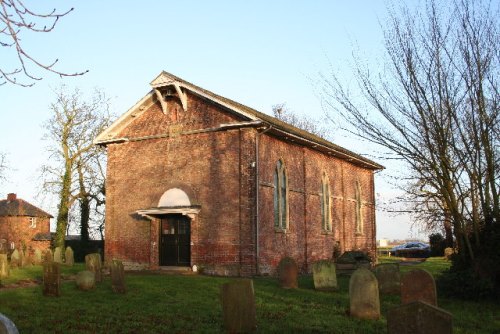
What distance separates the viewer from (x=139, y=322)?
11258 mm

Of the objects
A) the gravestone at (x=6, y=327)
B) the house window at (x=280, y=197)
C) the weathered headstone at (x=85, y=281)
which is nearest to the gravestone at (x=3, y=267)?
the weathered headstone at (x=85, y=281)

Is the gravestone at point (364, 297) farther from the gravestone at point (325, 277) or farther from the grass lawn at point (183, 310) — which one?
the gravestone at point (325, 277)

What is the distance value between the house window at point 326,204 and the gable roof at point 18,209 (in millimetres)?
33648

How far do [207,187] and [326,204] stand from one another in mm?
8468

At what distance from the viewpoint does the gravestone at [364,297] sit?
38.3ft

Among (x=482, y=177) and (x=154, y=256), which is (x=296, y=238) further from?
(x=482, y=177)

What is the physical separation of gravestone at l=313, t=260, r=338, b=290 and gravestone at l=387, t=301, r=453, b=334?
1021cm

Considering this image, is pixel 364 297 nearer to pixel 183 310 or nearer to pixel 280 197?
pixel 183 310

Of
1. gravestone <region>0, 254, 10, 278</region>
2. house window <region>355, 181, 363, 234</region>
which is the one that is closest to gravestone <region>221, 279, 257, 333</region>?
gravestone <region>0, 254, 10, 278</region>

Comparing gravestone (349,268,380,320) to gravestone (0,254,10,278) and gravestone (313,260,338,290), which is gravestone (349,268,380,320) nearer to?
gravestone (313,260,338,290)

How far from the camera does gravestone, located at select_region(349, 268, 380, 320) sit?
459 inches

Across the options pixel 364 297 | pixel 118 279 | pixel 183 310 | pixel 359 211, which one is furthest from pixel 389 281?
pixel 359 211

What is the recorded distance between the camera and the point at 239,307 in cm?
1018

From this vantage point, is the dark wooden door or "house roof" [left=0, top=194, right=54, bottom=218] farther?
"house roof" [left=0, top=194, right=54, bottom=218]
